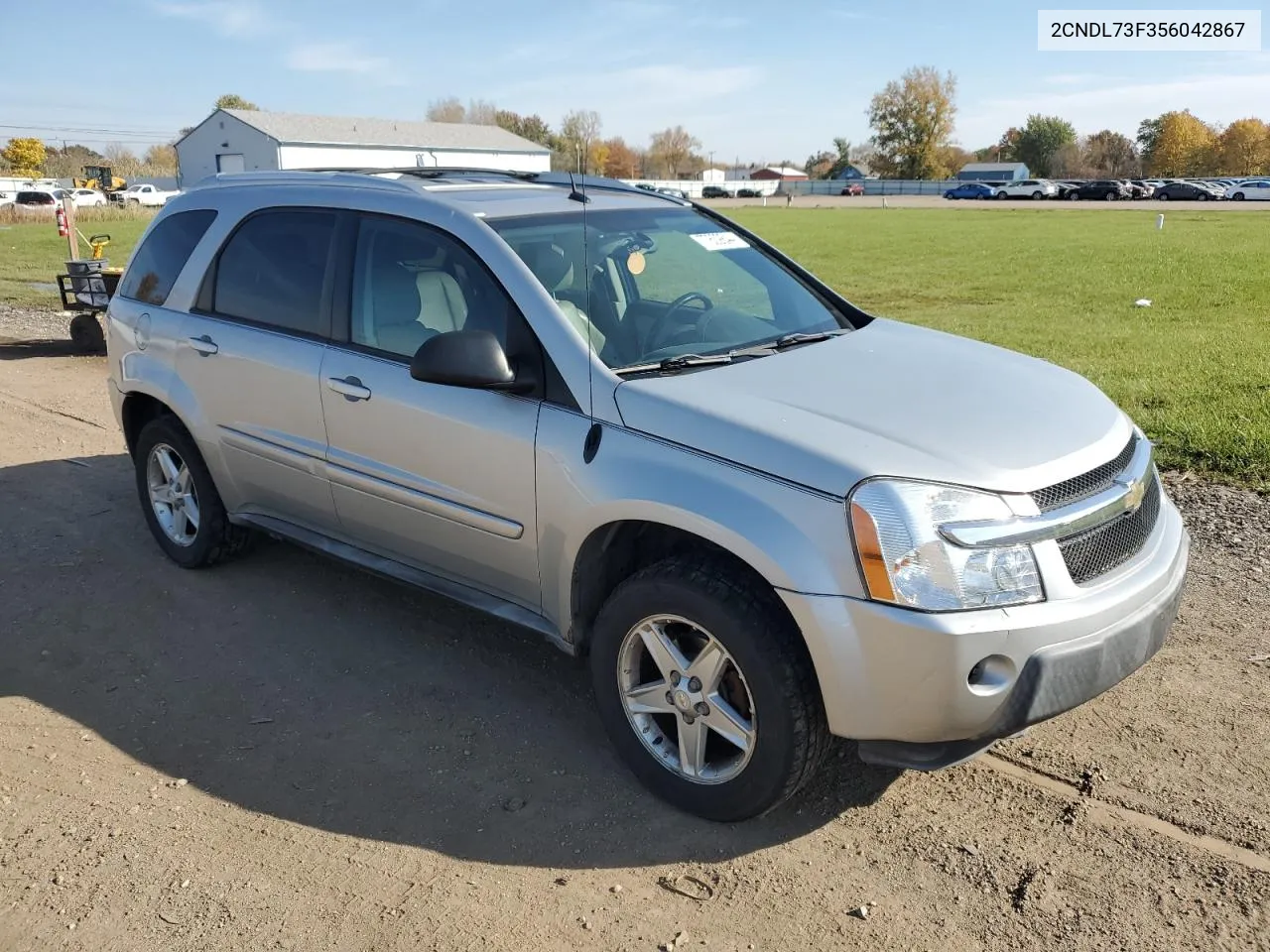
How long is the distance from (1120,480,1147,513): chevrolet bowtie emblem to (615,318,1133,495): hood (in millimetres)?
113

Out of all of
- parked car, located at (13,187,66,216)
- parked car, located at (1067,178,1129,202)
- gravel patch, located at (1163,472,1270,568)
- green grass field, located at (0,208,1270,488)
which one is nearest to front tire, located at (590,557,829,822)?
gravel patch, located at (1163,472,1270,568)

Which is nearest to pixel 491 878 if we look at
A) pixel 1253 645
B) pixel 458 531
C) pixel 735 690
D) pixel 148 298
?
pixel 735 690

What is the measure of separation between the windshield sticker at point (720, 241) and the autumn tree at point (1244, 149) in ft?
381

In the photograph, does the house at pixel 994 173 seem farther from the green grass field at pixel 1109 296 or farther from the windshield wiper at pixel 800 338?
the windshield wiper at pixel 800 338

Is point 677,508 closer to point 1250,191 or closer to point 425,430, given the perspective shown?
point 425,430

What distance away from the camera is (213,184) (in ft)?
17.0

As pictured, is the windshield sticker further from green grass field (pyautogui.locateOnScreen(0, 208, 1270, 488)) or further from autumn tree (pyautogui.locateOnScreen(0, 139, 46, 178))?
autumn tree (pyautogui.locateOnScreen(0, 139, 46, 178))

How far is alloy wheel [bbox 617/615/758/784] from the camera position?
123 inches

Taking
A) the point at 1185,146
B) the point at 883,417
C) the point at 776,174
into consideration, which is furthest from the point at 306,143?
the point at 776,174

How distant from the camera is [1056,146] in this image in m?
122

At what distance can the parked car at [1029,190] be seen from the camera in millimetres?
72125

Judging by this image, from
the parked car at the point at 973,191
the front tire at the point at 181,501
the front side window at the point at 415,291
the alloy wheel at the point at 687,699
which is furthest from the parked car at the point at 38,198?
the parked car at the point at 973,191

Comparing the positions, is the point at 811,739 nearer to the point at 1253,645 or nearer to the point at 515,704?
the point at 515,704

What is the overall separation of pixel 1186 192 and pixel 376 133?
5404cm
